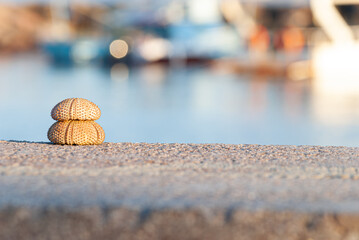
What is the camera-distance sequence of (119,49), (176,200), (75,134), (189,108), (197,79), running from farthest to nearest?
(119,49)
(197,79)
(189,108)
(75,134)
(176,200)

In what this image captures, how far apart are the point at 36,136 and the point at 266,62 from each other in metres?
26.4

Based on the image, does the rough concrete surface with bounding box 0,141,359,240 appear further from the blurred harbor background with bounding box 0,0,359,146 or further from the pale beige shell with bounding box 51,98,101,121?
the blurred harbor background with bounding box 0,0,359,146

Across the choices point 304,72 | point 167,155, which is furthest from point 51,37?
point 167,155

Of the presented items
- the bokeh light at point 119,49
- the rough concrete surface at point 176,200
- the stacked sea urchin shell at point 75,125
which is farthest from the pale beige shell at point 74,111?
the bokeh light at point 119,49

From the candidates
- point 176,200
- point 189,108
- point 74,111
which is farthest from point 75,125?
point 189,108

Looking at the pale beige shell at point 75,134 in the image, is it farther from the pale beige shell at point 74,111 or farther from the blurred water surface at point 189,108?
the blurred water surface at point 189,108

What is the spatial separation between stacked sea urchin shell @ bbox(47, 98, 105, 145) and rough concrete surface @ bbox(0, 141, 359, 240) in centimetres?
71

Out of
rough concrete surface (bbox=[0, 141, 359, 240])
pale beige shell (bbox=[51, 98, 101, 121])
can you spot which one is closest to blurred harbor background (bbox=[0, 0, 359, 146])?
pale beige shell (bbox=[51, 98, 101, 121])

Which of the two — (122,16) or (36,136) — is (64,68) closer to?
(122,16)

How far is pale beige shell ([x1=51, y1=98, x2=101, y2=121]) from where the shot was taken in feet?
17.3

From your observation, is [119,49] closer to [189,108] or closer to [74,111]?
Result: [189,108]

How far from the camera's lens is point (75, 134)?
5.19 m

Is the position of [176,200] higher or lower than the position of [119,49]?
lower

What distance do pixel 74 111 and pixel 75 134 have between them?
197 millimetres
